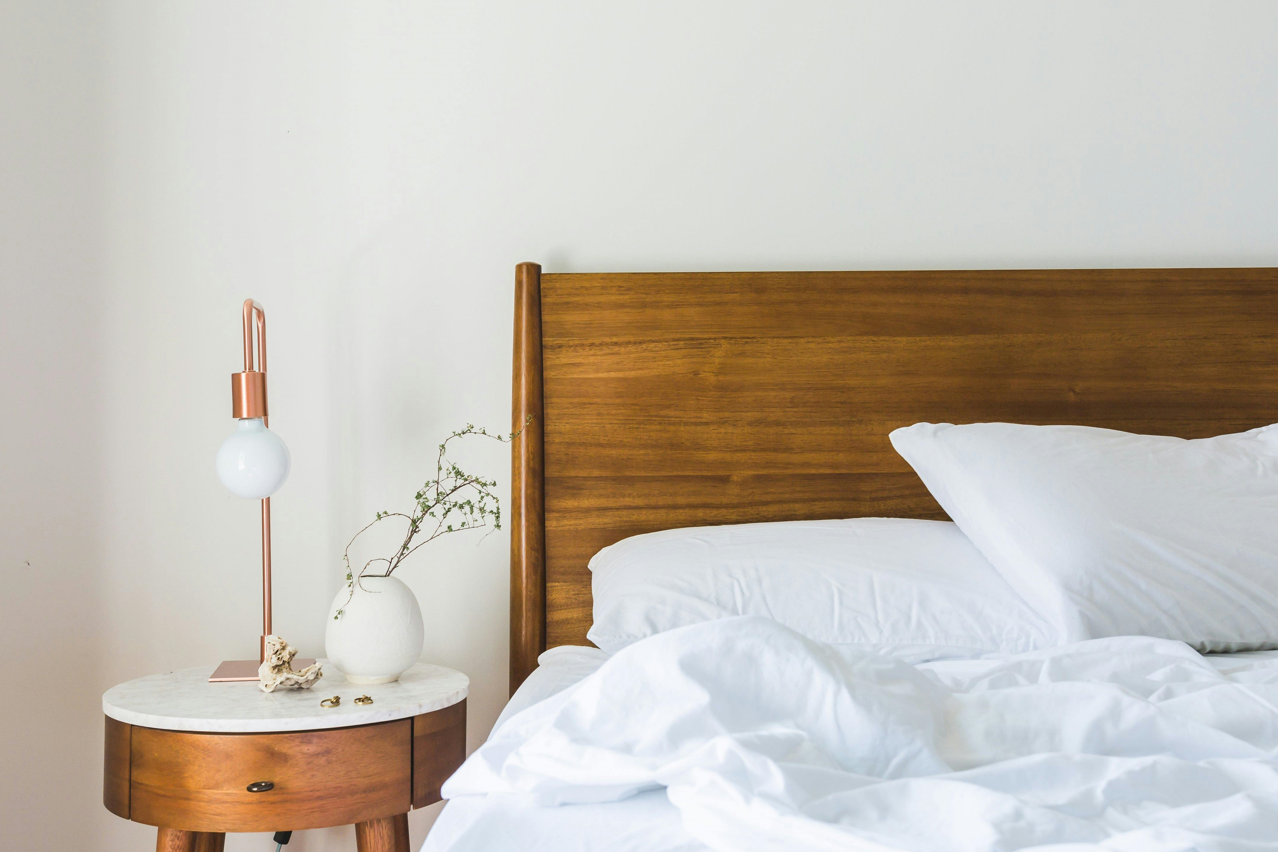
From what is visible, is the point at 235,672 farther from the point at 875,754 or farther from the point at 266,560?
the point at 875,754

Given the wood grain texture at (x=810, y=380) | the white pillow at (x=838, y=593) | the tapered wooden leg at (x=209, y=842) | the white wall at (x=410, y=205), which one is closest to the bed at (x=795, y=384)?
the wood grain texture at (x=810, y=380)

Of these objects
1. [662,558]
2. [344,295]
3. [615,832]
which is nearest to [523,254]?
[344,295]

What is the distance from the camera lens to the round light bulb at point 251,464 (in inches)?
54.5

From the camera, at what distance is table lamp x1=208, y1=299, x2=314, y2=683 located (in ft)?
4.55

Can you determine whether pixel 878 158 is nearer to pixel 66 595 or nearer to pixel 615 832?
pixel 615 832

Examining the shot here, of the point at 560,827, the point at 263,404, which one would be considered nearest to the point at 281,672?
the point at 263,404

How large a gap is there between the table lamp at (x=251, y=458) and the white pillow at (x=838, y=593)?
0.53m

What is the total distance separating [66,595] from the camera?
5.38 feet

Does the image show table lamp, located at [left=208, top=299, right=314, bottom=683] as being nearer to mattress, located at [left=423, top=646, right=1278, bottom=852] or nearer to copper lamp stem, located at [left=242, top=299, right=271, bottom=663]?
copper lamp stem, located at [left=242, top=299, right=271, bottom=663]

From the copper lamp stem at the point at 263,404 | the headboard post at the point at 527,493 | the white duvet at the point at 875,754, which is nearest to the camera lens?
the white duvet at the point at 875,754

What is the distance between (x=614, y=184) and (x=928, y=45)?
0.67 m

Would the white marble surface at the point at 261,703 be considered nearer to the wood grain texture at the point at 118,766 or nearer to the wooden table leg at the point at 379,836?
the wood grain texture at the point at 118,766

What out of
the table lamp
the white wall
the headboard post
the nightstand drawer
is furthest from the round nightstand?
the white wall

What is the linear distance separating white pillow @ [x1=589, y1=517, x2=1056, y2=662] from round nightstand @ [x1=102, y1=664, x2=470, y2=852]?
299mm
